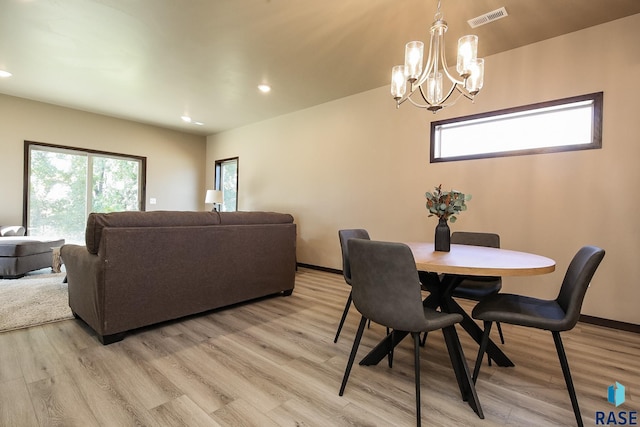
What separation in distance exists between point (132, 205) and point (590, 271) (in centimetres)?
694

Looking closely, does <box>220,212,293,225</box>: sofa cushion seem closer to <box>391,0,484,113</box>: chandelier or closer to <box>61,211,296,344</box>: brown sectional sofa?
<box>61,211,296,344</box>: brown sectional sofa

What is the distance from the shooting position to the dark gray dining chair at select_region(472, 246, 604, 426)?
142 centimetres

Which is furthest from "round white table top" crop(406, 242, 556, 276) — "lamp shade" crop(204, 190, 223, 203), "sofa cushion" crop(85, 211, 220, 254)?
"lamp shade" crop(204, 190, 223, 203)

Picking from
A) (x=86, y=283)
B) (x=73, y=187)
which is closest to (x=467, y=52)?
(x=86, y=283)

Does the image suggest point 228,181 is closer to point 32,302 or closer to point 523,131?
point 32,302

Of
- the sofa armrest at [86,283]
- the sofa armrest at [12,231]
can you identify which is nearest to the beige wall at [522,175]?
the sofa armrest at [86,283]

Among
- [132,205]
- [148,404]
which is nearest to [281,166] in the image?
[132,205]

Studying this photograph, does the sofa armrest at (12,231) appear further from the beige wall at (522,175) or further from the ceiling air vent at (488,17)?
the ceiling air vent at (488,17)

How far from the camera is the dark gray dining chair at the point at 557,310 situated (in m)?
1.42

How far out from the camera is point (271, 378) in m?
1.77

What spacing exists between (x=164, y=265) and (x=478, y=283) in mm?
2465

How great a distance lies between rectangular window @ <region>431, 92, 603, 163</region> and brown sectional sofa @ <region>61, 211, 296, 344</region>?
7.64 ft

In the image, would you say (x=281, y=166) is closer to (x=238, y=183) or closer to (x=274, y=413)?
(x=238, y=183)

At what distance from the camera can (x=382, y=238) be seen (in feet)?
13.5
